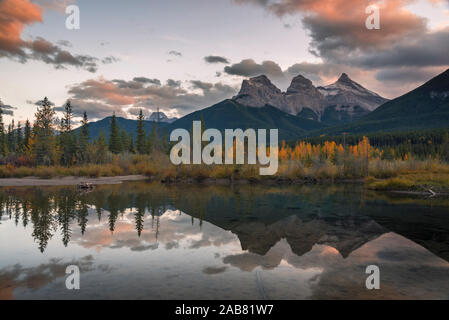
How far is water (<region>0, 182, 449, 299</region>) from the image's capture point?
25.0ft

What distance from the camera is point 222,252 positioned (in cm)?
1116

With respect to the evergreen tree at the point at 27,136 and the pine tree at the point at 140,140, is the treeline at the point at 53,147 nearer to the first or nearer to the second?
the evergreen tree at the point at 27,136

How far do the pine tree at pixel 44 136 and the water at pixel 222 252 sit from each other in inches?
1610

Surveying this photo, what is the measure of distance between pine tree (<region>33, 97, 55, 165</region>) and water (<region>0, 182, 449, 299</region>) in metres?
40.9

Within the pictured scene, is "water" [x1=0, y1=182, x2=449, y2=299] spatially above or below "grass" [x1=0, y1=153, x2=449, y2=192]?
below

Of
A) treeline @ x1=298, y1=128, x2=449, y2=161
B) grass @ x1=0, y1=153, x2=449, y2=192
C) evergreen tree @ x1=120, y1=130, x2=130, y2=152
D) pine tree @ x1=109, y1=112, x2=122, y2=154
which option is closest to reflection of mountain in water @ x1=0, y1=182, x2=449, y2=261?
grass @ x1=0, y1=153, x2=449, y2=192

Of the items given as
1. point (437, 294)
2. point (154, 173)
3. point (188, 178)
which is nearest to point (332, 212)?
point (437, 294)

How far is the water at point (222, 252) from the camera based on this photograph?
761 centimetres

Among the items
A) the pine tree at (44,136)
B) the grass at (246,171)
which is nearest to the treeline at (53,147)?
the pine tree at (44,136)

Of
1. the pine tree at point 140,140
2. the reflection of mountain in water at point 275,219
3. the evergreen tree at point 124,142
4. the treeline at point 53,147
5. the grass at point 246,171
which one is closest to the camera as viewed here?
the reflection of mountain in water at point 275,219

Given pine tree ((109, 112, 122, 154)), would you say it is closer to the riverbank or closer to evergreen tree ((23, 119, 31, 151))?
evergreen tree ((23, 119, 31, 151))

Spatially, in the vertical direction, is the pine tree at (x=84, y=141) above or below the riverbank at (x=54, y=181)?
above

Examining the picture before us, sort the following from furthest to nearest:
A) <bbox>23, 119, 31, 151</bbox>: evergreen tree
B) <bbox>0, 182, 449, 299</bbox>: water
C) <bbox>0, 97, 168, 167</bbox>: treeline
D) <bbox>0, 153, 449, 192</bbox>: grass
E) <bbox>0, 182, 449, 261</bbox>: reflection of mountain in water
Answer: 1. <bbox>23, 119, 31, 151</bbox>: evergreen tree
2. <bbox>0, 97, 168, 167</bbox>: treeline
3. <bbox>0, 153, 449, 192</bbox>: grass
4. <bbox>0, 182, 449, 261</bbox>: reflection of mountain in water
5. <bbox>0, 182, 449, 299</bbox>: water
